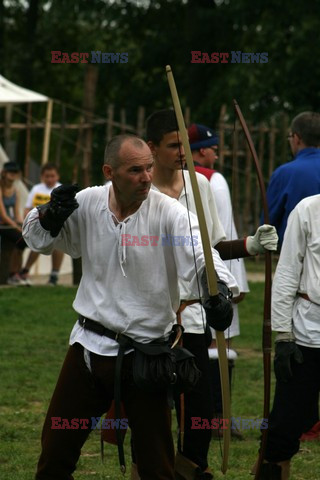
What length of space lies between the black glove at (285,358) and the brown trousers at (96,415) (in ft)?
3.05

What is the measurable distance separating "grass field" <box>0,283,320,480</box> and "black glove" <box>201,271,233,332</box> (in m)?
2.04

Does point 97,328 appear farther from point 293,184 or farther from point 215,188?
point 293,184

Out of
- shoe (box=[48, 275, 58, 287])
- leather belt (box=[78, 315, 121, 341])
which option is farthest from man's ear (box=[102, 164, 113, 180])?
shoe (box=[48, 275, 58, 287])

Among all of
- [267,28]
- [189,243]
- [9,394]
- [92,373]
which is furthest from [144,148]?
[267,28]

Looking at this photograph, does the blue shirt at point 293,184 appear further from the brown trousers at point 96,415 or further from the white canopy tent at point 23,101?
the white canopy tent at point 23,101

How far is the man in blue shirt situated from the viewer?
21.0 feet

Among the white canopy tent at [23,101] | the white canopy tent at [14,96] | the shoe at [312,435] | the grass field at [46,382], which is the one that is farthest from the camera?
the white canopy tent at [23,101]

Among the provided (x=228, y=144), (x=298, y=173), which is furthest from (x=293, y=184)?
(x=228, y=144)

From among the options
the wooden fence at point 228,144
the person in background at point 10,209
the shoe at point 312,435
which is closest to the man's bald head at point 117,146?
the shoe at point 312,435

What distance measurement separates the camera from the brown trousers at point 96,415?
14.6 ft

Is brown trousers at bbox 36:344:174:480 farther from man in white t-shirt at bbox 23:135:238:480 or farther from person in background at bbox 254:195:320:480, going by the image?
person in background at bbox 254:195:320:480

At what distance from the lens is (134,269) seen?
4.50 m

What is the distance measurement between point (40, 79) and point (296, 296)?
2818 cm

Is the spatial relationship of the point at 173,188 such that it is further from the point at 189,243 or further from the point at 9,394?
the point at 9,394
